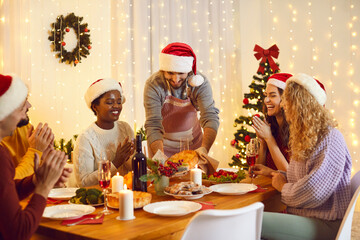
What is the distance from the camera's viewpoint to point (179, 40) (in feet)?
17.9

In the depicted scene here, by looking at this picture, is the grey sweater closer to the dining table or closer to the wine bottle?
the wine bottle

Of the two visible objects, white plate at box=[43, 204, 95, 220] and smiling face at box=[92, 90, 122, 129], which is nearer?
white plate at box=[43, 204, 95, 220]

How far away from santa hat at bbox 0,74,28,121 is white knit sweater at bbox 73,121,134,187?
1.04 metres

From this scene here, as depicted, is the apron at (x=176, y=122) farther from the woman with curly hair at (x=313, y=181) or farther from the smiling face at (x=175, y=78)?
the woman with curly hair at (x=313, y=181)

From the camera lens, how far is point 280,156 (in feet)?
8.71

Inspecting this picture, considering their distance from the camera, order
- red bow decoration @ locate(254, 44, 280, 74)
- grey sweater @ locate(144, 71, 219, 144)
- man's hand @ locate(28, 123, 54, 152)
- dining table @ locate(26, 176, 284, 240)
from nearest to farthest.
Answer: dining table @ locate(26, 176, 284, 240) < man's hand @ locate(28, 123, 54, 152) < grey sweater @ locate(144, 71, 219, 144) < red bow decoration @ locate(254, 44, 280, 74)

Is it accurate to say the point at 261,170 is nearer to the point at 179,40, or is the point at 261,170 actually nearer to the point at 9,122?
the point at 9,122

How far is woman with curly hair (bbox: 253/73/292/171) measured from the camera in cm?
269

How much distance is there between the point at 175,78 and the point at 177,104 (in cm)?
25

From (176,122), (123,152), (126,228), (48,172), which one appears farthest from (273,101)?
(48,172)

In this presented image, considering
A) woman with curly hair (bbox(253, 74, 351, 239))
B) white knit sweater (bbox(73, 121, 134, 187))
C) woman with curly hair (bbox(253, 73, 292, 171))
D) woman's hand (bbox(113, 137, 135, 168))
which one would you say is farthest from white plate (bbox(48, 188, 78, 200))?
woman with curly hair (bbox(253, 73, 292, 171))

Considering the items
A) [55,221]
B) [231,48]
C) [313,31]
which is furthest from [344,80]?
[55,221]

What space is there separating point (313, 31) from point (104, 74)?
8.77 ft

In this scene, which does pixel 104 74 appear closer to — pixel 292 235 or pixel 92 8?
pixel 92 8
